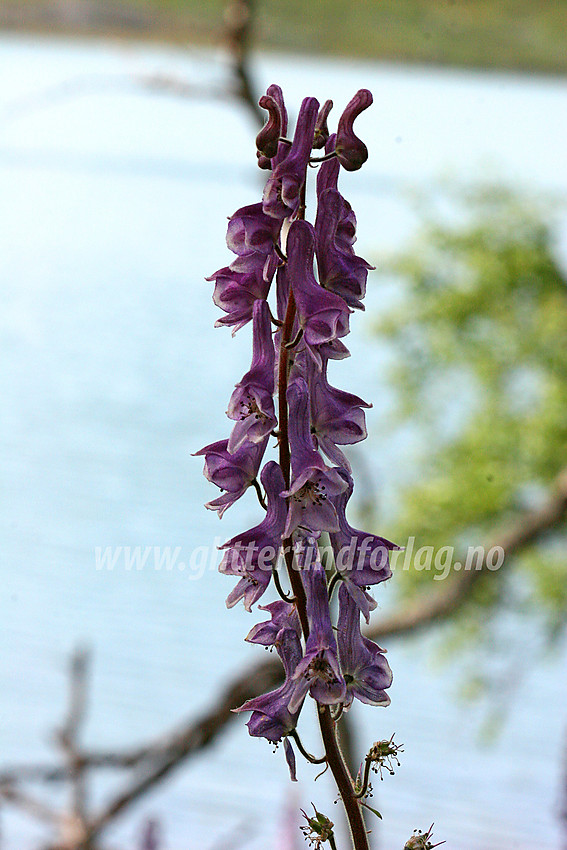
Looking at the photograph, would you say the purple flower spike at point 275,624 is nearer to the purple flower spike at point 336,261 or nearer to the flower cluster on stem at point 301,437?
the flower cluster on stem at point 301,437

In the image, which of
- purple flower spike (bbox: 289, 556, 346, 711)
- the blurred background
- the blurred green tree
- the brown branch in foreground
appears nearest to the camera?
purple flower spike (bbox: 289, 556, 346, 711)

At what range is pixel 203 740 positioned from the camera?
1.33 metres

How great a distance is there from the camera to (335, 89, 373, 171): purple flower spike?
0.35 metres

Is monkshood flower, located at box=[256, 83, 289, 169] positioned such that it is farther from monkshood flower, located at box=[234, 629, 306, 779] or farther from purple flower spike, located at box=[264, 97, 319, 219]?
monkshood flower, located at box=[234, 629, 306, 779]

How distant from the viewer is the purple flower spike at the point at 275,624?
0.36m

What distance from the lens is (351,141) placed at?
0.35 meters

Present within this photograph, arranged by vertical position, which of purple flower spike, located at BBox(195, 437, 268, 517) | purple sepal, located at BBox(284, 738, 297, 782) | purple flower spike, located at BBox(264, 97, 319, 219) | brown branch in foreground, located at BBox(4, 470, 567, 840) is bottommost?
purple sepal, located at BBox(284, 738, 297, 782)

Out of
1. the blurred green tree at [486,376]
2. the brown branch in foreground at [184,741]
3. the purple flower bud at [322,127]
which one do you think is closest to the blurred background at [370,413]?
the blurred green tree at [486,376]

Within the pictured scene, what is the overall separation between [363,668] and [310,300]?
0.14 metres

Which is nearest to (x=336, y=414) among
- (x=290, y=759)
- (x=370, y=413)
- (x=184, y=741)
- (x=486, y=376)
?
(x=290, y=759)

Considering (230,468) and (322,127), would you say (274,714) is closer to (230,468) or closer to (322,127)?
(230,468)

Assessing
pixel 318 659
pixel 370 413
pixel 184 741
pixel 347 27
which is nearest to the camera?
pixel 318 659

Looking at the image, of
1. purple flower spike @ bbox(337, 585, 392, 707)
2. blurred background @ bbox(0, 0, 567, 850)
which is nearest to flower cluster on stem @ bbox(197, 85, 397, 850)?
purple flower spike @ bbox(337, 585, 392, 707)

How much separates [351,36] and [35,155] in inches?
37.9
